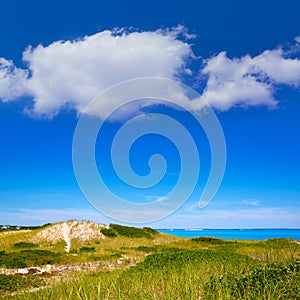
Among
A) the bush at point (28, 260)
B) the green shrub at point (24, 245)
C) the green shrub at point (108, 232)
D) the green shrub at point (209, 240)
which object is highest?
the green shrub at point (108, 232)

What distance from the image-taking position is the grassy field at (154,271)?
7984 mm

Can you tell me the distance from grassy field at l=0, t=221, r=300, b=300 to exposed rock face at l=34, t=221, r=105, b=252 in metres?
0.77

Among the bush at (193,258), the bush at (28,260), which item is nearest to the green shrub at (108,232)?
the bush at (28,260)

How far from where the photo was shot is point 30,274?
17.7m

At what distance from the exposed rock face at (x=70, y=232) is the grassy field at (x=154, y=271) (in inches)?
30.5

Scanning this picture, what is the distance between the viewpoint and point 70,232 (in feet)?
114

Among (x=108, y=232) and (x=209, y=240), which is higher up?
(x=108, y=232)

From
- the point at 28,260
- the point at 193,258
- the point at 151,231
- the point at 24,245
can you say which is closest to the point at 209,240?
the point at 151,231

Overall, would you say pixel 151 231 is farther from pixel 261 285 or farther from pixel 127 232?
pixel 261 285

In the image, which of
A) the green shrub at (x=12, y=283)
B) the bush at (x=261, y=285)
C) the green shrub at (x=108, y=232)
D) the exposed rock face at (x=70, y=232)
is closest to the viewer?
the bush at (x=261, y=285)

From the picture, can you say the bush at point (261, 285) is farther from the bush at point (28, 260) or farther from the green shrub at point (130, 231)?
the green shrub at point (130, 231)

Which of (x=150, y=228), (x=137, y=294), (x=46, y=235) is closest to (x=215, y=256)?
(x=137, y=294)

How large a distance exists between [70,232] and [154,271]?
23866 millimetres

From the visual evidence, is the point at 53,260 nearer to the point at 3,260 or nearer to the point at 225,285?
the point at 3,260
